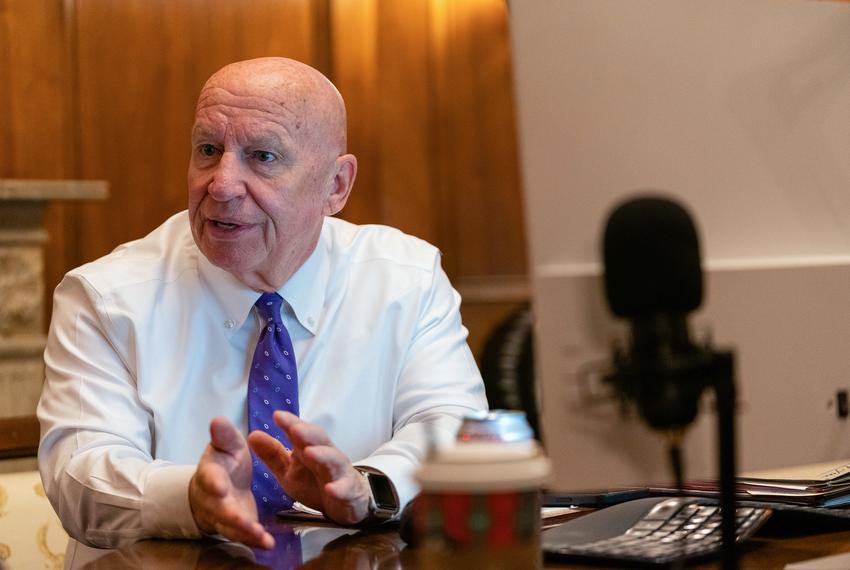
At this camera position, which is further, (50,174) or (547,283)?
(50,174)

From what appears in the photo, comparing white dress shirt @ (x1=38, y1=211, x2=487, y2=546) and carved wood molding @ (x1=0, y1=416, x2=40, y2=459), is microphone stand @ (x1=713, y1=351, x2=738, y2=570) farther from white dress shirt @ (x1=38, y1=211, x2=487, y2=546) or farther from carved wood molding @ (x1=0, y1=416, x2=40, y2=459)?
carved wood molding @ (x1=0, y1=416, x2=40, y2=459)

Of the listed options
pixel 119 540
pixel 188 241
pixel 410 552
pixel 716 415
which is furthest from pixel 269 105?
pixel 716 415

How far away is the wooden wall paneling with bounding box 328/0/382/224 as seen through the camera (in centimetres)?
432

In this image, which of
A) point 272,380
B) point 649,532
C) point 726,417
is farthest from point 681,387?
point 272,380

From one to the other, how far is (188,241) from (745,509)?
0.98 meters

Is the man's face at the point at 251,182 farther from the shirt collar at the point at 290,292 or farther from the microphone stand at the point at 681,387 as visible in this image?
the microphone stand at the point at 681,387

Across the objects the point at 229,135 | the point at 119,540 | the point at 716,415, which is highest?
the point at 229,135

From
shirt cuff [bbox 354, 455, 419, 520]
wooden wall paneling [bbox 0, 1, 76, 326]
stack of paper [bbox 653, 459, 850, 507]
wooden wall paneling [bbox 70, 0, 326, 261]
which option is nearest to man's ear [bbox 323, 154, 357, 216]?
shirt cuff [bbox 354, 455, 419, 520]

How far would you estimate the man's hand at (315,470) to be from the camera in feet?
3.76

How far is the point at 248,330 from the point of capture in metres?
1.63

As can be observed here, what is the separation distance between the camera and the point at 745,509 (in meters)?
1.08

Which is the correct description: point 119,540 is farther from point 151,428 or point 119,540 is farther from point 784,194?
point 784,194

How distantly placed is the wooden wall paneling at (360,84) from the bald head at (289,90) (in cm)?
264

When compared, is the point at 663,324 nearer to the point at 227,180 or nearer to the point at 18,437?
the point at 227,180
